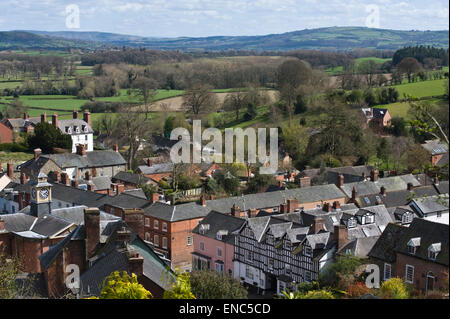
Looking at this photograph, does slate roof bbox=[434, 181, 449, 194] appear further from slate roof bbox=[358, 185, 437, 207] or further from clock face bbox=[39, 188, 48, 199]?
clock face bbox=[39, 188, 48, 199]

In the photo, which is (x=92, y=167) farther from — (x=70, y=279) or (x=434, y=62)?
(x=434, y=62)

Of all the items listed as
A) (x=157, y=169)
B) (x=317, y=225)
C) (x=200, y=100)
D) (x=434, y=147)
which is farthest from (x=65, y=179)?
(x=200, y=100)

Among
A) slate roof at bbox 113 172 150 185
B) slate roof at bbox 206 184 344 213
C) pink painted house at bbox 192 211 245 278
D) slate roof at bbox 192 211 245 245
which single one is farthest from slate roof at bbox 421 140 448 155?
pink painted house at bbox 192 211 245 278
